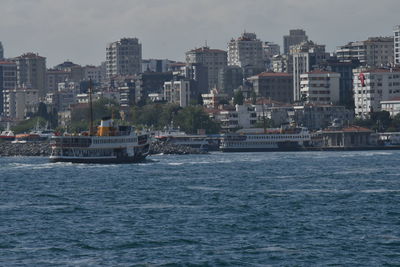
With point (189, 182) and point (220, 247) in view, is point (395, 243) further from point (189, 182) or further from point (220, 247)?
point (189, 182)

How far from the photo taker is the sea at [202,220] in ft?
179

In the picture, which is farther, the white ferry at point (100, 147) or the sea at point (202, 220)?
the white ferry at point (100, 147)

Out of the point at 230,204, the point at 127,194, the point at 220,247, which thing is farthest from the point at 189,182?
the point at 220,247

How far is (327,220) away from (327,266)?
1465 centimetres

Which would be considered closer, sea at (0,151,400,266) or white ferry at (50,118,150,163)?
sea at (0,151,400,266)

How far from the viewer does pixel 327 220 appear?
6631 centimetres

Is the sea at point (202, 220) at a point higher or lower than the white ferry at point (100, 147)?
lower

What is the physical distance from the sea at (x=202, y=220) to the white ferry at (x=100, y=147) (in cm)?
3028

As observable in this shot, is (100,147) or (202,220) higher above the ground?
(100,147)

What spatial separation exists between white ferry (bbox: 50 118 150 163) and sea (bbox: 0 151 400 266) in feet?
99.3

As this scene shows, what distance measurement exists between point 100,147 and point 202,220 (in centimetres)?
7305

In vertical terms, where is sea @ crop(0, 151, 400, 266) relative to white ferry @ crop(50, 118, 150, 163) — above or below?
below

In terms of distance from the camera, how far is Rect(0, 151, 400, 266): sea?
54.6m

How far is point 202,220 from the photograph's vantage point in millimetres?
67375
